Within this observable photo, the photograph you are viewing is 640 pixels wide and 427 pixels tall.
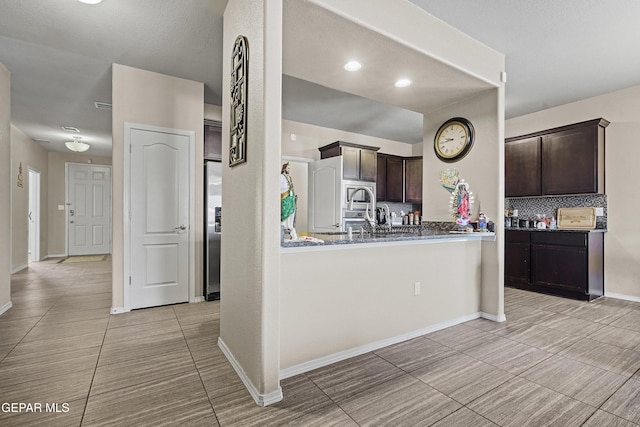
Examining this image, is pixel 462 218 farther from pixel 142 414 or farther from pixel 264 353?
pixel 142 414

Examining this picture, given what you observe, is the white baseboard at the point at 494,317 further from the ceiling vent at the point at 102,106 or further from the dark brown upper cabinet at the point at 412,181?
the ceiling vent at the point at 102,106

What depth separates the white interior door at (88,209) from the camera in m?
7.92

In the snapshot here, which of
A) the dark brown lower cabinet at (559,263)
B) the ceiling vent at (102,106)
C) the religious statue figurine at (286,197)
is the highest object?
the ceiling vent at (102,106)

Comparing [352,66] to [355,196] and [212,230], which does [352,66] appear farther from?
[355,196]

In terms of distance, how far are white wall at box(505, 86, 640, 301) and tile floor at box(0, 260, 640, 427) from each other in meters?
1.13

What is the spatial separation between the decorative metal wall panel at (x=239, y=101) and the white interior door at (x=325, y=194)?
2960 mm

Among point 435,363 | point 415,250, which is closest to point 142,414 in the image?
point 435,363

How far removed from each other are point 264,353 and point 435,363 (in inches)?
51.0

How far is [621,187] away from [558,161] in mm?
779

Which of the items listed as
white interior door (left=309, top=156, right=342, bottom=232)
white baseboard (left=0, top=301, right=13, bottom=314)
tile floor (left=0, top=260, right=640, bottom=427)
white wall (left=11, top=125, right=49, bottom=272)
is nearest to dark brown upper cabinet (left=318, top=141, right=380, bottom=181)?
white interior door (left=309, top=156, right=342, bottom=232)

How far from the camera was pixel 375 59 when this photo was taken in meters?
2.67

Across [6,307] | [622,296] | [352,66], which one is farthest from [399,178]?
[6,307]

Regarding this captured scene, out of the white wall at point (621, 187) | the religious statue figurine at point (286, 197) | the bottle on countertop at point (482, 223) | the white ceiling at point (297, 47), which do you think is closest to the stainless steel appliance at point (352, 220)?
the white ceiling at point (297, 47)

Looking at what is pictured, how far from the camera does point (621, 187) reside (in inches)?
164
